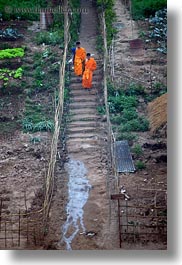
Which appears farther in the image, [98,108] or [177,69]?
[98,108]

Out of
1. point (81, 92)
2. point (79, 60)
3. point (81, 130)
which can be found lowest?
point (81, 130)

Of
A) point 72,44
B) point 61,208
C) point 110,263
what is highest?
point 72,44

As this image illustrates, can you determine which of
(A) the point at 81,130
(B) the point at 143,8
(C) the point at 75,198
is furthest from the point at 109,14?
(C) the point at 75,198

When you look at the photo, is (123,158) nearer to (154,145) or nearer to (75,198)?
(154,145)

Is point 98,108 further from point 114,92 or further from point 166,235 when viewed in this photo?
point 166,235

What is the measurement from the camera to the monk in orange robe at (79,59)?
653 cm

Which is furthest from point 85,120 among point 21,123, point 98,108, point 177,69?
point 177,69

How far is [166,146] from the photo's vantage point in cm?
609

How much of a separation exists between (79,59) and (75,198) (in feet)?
4.54

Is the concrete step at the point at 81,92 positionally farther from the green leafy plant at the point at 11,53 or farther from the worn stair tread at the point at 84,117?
the green leafy plant at the point at 11,53

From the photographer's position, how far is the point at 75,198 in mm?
6133

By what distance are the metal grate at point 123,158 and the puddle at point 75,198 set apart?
32 centimetres

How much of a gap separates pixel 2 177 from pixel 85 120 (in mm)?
964

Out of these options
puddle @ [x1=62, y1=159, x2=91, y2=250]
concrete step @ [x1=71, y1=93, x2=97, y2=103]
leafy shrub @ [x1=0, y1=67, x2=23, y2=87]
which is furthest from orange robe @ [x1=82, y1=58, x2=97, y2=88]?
puddle @ [x1=62, y1=159, x2=91, y2=250]
